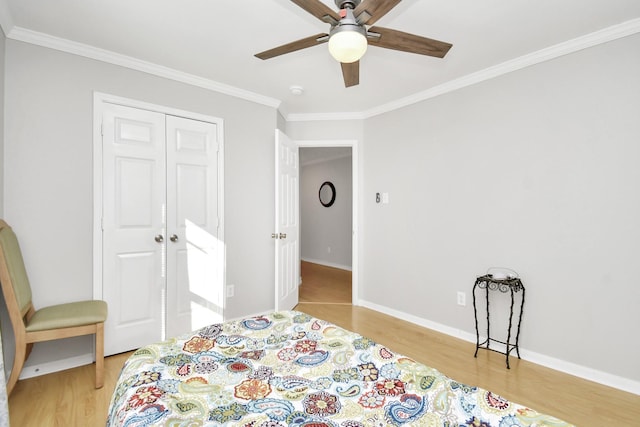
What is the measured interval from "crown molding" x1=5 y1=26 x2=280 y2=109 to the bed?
2341 millimetres

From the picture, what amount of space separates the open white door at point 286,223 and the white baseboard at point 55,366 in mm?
1590

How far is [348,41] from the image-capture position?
143 centimetres

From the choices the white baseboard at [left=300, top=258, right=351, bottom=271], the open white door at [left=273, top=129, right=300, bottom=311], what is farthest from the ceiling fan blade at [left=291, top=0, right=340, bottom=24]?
the white baseboard at [left=300, top=258, right=351, bottom=271]

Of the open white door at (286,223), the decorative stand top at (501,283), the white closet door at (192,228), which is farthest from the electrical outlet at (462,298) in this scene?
the white closet door at (192,228)

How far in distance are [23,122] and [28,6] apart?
0.75 metres

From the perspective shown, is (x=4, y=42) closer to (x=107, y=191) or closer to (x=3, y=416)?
(x=107, y=191)

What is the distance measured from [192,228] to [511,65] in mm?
3145

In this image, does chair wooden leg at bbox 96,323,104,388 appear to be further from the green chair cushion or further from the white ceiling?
the white ceiling

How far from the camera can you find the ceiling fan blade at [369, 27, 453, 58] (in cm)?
159

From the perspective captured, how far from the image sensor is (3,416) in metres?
1.24

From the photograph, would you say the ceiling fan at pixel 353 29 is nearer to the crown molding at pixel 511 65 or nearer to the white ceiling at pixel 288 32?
the white ceiling at pixel 288 32

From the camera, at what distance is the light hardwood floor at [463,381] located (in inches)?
71.7

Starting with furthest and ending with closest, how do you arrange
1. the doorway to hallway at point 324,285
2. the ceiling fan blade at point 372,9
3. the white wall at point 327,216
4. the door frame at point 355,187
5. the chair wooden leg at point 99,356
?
the white wall at point 327,216, the doorway to hallway at point 324,285, the door frame at point 355,187, the chair wooden leg at point 99,356, the ceiling fan blade at point 372,9

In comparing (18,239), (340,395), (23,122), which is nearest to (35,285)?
(18,239)
